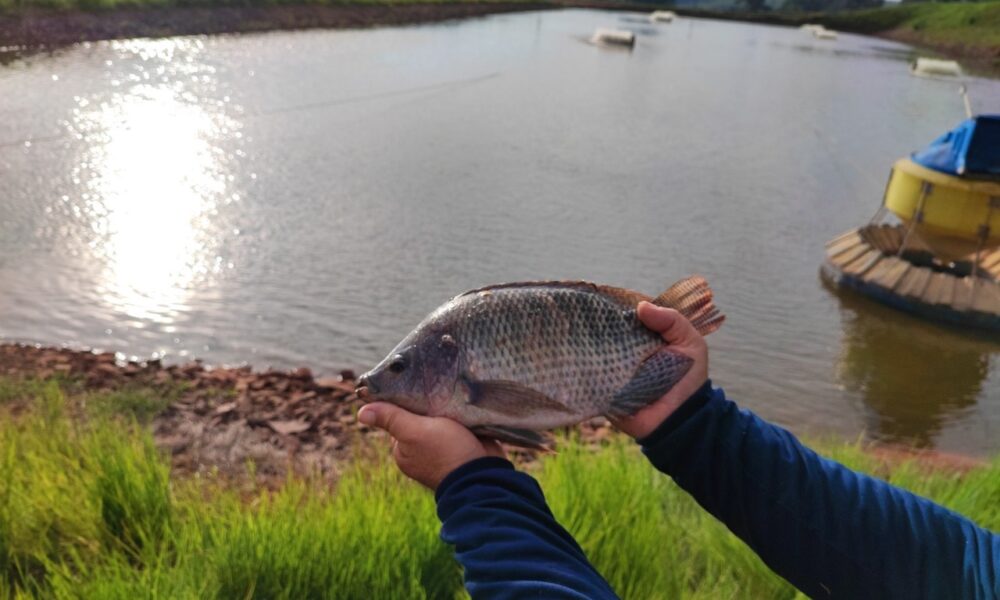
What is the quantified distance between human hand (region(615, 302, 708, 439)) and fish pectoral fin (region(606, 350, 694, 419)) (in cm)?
3

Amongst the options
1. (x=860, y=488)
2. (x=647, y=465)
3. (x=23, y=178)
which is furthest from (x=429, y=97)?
(x=860, y=488)

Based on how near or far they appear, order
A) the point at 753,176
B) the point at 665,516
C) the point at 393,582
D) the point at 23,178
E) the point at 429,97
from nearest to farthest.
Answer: the point at 393,582 → the point at 665,516 → the point at 23,178 → the point at 753,176 → the point at 429,97

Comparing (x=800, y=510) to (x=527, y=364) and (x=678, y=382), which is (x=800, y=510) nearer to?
(x=678, y=382)

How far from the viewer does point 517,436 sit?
1.99m

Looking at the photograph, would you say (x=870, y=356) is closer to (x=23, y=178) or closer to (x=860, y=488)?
(x=860, y=488)

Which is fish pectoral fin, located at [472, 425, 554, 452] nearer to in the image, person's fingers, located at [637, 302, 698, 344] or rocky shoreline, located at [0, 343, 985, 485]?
person's fingers, located at [637, 302, 698, 344]

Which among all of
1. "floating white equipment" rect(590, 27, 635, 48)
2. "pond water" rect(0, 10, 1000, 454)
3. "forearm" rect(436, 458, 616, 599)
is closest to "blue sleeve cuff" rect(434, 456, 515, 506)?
"forearm" rect(436, 458, 616, 599)

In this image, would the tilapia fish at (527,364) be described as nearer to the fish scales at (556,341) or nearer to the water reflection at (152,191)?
the fish scales at (556,341)

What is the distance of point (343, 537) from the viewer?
3.27 meters

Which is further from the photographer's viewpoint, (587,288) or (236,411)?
(236,411)

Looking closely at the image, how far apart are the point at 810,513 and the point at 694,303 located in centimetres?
53

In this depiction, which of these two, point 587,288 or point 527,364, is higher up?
point 587,288

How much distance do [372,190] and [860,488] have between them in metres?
10.4

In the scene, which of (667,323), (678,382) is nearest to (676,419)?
(678,382)
